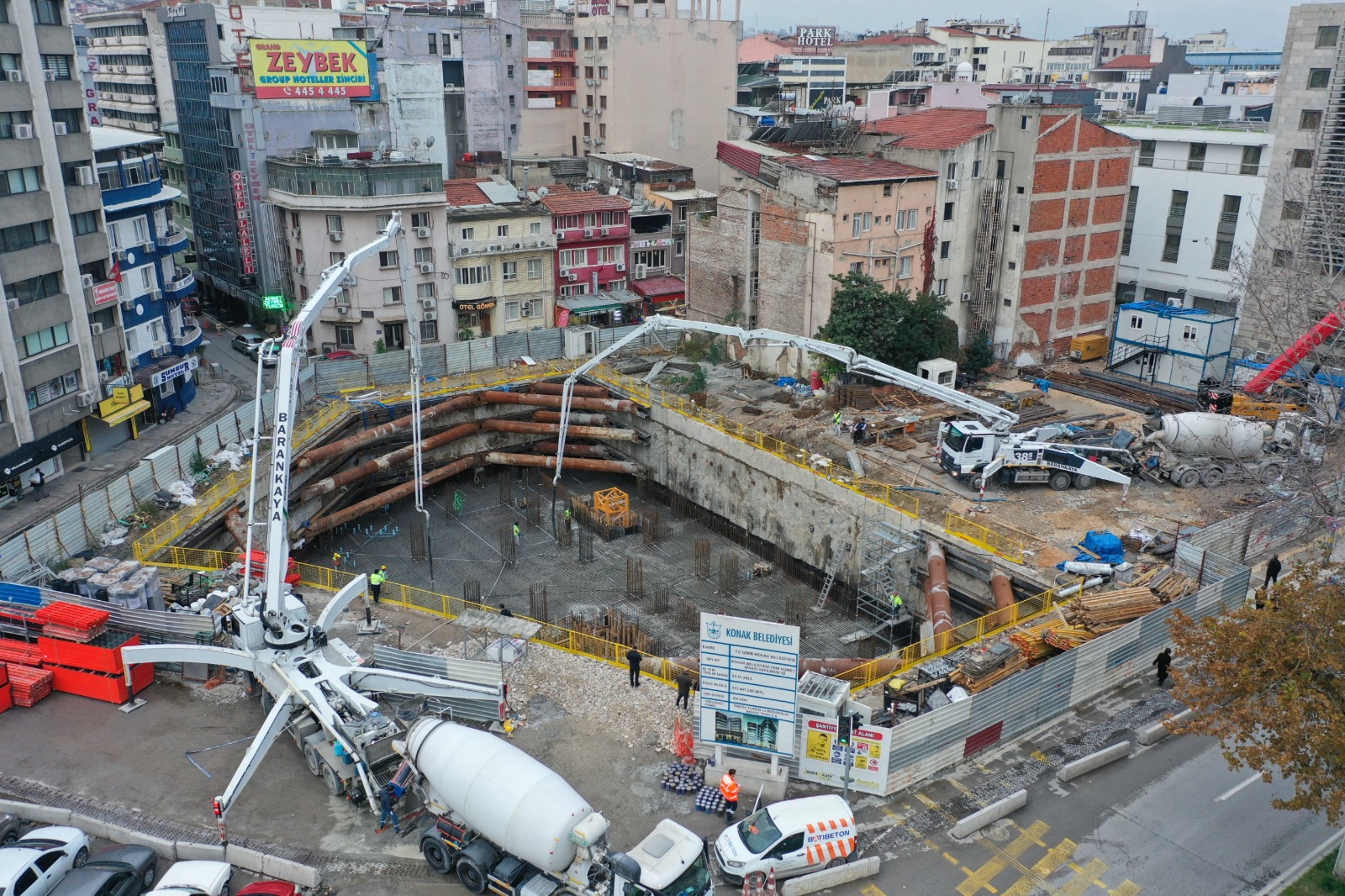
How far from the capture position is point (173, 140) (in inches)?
2783

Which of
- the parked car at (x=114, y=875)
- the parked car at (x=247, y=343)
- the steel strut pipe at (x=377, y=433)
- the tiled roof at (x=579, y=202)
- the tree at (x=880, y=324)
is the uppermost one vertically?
the tiled roof at (x=579, y=202)

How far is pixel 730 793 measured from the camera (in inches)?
840

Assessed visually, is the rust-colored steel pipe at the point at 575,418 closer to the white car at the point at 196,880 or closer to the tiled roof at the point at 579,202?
the tiled roof at the point at 579,202

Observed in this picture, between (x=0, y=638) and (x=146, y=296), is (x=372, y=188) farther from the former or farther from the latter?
(x=0, y=638)

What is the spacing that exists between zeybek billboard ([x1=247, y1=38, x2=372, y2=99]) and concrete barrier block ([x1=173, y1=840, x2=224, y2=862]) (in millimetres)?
45920

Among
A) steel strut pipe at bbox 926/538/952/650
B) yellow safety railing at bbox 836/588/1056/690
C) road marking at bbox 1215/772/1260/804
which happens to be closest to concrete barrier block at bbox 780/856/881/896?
yellow safety railing at bbox 836/588/1056/690

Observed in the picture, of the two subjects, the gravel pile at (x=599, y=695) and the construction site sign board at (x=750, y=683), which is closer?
the construction site sign board at (x=750, y=683)

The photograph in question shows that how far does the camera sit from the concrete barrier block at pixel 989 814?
2080cm

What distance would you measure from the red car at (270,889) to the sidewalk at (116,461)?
19.4 m

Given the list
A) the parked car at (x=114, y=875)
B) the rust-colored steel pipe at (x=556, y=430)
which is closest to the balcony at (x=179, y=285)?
the rust-colored steel pipe at (x=556, y=430)

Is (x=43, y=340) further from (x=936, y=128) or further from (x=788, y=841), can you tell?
(x=936, y=128)

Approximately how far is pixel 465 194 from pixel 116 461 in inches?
984

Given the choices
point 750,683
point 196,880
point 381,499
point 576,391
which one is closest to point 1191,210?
point 576,391

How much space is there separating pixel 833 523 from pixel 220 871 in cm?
2504
